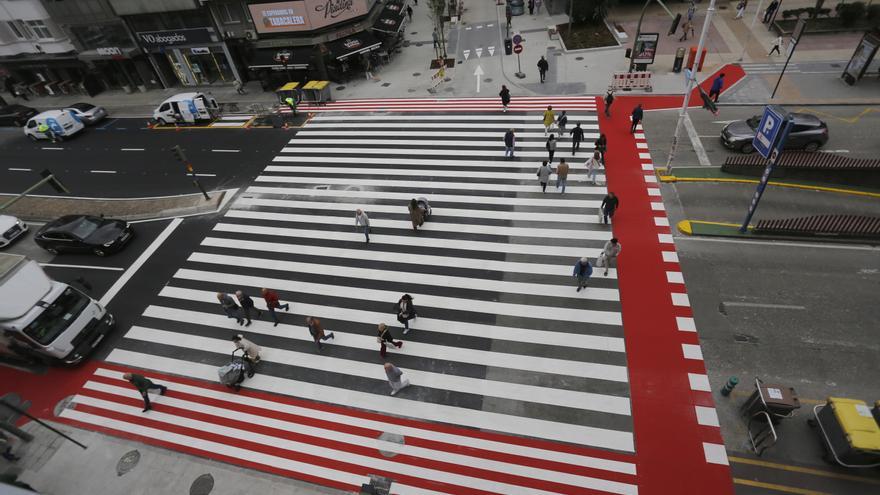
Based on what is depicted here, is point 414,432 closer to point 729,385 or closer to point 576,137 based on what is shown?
point 729,385

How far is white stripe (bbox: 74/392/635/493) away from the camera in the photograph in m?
10.5

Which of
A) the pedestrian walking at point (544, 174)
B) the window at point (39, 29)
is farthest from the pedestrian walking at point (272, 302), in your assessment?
the window at point (39, 29)

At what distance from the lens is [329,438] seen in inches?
457

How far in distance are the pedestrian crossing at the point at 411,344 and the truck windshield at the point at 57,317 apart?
70.7 inches

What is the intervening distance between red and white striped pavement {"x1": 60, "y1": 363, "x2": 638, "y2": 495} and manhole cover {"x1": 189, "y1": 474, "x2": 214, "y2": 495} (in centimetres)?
61

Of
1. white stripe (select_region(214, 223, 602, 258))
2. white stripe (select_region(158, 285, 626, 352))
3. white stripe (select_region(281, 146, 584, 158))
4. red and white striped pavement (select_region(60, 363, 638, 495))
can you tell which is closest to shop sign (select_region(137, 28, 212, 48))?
white stripe (select_region(281, 146, 584, 158))

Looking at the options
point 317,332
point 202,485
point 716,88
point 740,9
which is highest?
point 740,9

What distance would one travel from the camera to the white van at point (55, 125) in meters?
28.3

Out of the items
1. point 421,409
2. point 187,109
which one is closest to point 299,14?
point 187,109

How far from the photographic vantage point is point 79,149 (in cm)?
2786

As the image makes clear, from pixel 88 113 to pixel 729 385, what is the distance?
40909mm

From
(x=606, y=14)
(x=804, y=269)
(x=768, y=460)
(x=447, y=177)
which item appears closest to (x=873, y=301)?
(x=804, y=269)

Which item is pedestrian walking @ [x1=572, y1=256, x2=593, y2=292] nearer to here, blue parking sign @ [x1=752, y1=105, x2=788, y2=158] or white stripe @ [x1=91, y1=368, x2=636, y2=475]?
white stripe @ [x1=91, y1=368, x2=636, y2=475]

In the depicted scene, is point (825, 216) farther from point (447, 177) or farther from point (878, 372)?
point (447, 177)
